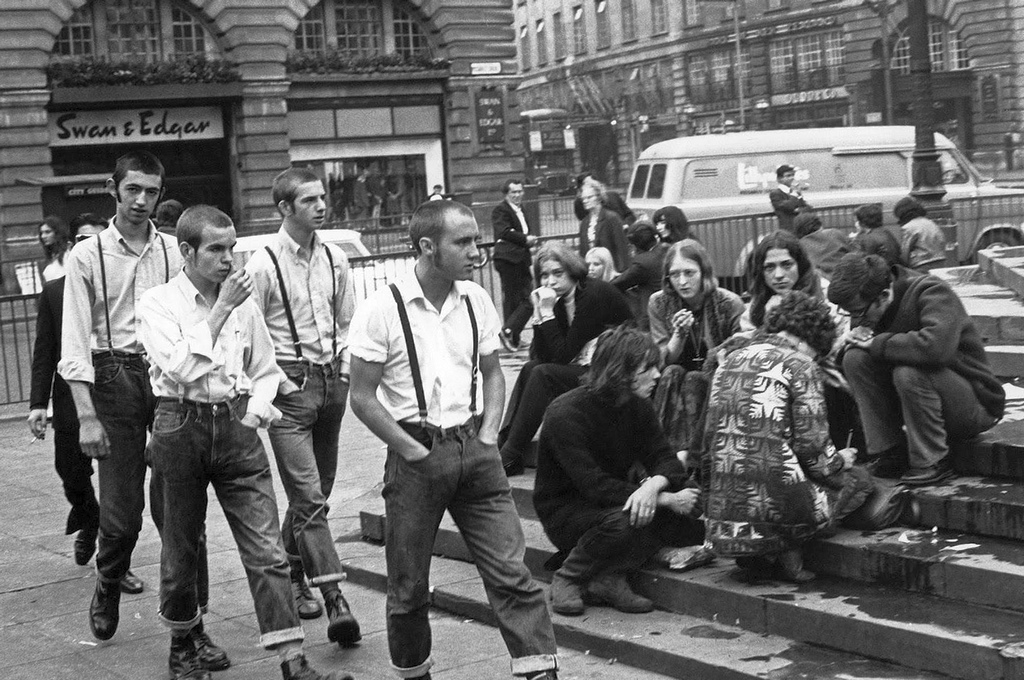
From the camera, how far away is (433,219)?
507cm

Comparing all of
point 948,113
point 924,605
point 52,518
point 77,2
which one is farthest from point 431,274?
point 948,113

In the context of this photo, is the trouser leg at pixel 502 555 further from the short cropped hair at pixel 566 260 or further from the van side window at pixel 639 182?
the van side window at pixel 639 182

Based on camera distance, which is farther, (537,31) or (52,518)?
(537,31)

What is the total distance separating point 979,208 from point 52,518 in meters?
12.9

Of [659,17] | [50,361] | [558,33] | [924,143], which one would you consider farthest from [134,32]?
[558,33]

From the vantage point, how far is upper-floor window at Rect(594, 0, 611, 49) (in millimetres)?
62250

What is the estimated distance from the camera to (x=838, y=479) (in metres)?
6.07

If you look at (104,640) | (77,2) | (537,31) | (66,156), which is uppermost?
(537,31)

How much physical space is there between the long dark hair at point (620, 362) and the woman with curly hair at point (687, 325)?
4.47ft

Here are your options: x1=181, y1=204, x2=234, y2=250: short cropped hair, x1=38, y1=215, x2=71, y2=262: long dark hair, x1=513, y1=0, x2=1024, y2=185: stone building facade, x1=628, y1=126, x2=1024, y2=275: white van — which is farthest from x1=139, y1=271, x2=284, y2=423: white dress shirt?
x1=513, y1=0, x2=1024, y2=185: stone building facade

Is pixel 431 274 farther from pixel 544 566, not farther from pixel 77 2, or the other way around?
pixel 77 2

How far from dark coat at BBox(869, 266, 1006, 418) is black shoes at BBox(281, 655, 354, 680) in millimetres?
2781

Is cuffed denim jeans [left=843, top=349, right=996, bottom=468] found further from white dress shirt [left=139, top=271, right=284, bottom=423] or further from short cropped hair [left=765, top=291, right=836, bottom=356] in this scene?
white dress shirt [left=139, top=271, right=284, bottom=423]

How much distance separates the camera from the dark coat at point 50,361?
704 centimetres
